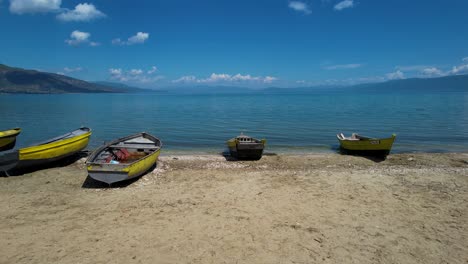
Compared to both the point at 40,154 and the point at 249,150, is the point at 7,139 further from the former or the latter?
the point at 249,150

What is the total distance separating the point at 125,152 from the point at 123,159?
0.75 meters

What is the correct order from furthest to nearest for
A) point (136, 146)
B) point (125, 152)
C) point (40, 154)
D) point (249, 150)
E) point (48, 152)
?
point (249, 150), point (136, 146), point (125, 152), point (48, 152), point (40, 154)

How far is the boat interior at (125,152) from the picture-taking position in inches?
571

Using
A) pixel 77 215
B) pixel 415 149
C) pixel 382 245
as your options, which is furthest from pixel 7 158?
pixel 415 149

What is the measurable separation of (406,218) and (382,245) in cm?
224

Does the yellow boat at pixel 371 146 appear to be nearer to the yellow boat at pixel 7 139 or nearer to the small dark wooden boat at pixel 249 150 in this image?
the small dark wooden boat at pixel 249 150

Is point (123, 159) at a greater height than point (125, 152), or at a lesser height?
lesser

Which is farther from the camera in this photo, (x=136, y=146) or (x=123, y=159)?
(x=136, y=146)

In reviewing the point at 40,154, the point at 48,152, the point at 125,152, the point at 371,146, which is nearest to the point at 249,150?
the point at 125,152

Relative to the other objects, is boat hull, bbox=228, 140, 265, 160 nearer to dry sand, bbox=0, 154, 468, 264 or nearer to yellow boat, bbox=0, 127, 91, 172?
dry sand, bbox=0, 154, 468, 264

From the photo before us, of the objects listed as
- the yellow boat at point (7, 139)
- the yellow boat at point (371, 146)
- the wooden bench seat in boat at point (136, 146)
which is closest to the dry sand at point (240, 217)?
the wooden bench seat in boat at point (136, 146)

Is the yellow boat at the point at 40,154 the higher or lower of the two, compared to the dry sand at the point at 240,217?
higher

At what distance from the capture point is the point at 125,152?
15523mm

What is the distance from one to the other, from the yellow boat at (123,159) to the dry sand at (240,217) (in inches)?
23.6
